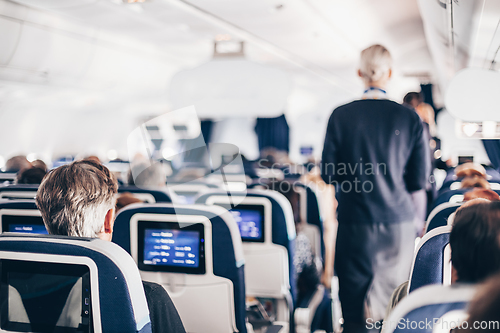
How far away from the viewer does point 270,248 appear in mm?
2789

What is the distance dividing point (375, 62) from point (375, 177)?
2.08 feet

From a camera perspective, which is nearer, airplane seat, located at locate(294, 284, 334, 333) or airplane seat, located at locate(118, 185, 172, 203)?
airplane seat, located at locate(118, 185, 172, 203)

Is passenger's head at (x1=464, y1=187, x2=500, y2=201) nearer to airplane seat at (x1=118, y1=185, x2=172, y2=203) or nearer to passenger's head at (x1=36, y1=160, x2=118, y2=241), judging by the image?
passenger's head at (x1=36, y1=160, x2=118, y2=241)

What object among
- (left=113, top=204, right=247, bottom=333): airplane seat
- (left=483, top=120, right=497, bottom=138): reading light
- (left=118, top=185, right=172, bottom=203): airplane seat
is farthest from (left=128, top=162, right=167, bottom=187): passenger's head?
(left=483, top=120, right=497, bottom=138): reading light

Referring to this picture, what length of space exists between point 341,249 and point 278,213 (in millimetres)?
429

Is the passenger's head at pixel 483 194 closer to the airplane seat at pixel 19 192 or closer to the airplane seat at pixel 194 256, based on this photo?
the airplane seat at pixel 194 256

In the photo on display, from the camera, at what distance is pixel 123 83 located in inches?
295

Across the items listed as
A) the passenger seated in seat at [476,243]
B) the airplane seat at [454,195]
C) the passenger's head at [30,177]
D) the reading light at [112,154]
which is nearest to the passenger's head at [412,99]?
the airplane seat at [454,195]

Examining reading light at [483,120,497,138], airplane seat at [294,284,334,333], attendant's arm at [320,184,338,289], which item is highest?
reading light at [483,120,497,138]

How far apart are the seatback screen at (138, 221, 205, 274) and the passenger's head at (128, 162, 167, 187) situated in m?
1.50

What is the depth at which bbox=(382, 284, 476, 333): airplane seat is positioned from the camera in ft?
2.59

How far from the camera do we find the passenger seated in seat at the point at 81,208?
1.38 m

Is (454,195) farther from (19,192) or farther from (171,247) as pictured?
(19,192)

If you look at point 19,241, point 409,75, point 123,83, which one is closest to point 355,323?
point 19,241
